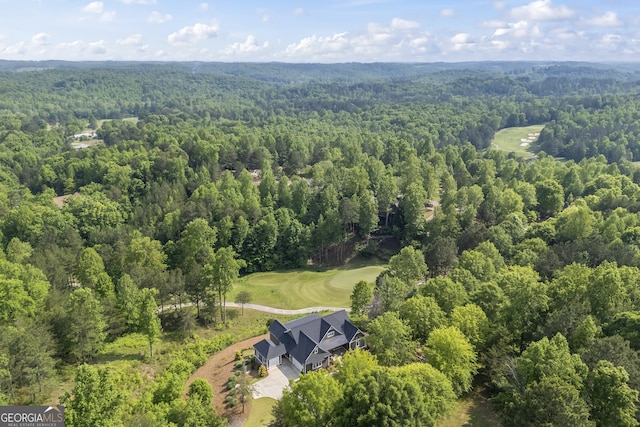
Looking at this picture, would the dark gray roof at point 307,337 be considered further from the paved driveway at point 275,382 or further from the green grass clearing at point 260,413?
the green grass clearing at point 260,413

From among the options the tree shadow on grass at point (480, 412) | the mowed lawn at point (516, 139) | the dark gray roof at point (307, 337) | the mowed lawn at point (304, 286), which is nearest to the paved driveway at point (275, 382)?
the dark gray roof at point (307, 337)

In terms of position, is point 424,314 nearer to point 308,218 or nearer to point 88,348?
point 88,348

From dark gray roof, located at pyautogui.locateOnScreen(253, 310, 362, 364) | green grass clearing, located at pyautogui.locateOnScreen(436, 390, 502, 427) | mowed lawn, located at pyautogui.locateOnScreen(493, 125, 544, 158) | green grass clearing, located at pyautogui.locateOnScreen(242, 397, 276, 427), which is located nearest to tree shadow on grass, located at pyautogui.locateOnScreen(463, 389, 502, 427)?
green grass clearing, located at pyautogui.locateOnScreen(436, 390, 502, 427)

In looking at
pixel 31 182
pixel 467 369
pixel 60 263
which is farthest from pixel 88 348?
pixel 31 182

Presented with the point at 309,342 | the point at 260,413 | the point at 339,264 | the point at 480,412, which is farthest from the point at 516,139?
the point at 260,413

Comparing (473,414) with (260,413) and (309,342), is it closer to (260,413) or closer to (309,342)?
(309,342)
